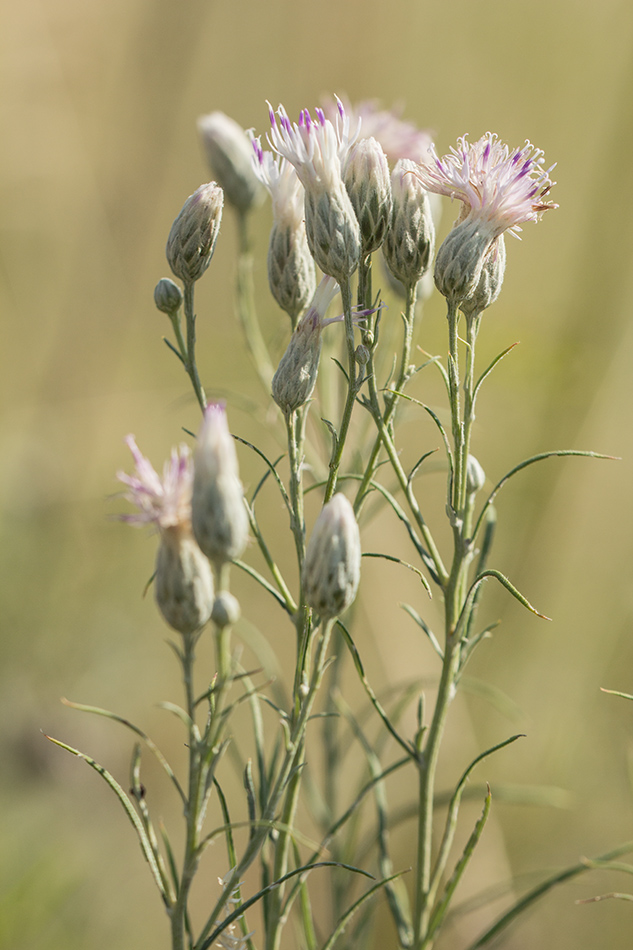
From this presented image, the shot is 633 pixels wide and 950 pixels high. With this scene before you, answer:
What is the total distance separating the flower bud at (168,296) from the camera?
0.97 meters

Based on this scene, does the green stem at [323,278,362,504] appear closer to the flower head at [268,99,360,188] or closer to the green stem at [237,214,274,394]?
the flower head at [268,99,360,188]

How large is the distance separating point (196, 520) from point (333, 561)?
0.46 ft

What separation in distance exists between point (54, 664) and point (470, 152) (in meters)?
2.07

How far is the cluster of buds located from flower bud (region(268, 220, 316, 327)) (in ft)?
0.91

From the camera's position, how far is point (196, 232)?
94 cm

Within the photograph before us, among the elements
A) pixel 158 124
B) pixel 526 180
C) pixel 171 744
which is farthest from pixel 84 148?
pixel 526 180

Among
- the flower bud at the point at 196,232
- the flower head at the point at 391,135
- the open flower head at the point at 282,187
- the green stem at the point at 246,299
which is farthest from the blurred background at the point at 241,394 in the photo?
the flower bud at the point at 196,232

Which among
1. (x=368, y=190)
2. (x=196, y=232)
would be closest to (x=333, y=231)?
(x=368, y=190)

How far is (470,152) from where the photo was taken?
921mm

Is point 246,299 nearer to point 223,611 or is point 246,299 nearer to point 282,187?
point 282,187

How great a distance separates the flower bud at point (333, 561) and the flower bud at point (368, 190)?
0.35 m

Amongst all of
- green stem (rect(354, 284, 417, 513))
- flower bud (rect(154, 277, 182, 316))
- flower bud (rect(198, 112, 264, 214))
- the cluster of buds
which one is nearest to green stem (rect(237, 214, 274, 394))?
flower bud (rect(198, 112, 264, 214))

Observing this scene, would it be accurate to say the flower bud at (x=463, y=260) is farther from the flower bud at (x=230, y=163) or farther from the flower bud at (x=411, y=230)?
the flower bud at (x=230, y=163)

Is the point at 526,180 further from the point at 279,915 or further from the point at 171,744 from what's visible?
the point at 171,744
